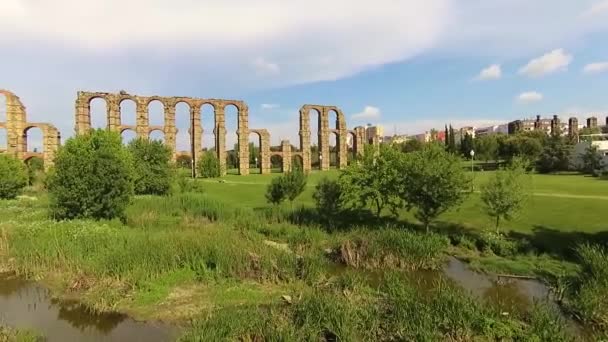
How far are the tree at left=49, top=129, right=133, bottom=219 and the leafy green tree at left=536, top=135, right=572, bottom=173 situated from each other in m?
50.9

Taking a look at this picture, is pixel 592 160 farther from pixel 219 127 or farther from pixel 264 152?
pixel 219 127

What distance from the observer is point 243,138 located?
7012 cm

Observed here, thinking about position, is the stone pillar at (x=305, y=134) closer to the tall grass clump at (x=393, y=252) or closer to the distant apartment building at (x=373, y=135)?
the distant apartment building at (x=373, y=135)

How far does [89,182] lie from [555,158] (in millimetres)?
53344

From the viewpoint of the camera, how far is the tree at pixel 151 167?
118 feet

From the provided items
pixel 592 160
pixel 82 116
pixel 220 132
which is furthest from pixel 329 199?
pixel 82 116

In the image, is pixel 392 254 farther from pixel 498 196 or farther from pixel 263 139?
pixel 263 139

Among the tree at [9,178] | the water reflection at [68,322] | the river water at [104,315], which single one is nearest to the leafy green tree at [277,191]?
the river water at [104,315]

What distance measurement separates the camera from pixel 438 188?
1880 cm

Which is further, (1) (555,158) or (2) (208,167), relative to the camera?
(2) (208,167)

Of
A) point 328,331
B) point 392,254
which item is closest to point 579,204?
point 392,254

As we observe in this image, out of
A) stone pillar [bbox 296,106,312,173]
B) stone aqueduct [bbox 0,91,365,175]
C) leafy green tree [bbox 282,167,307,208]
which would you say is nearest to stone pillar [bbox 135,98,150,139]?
stone aqueduct [bbox 0,91,365,175]

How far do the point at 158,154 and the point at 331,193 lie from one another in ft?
65.8

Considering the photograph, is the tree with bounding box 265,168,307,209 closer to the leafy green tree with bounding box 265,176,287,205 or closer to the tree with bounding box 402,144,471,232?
the leafy green tree with bounding box 265,176,287,205
